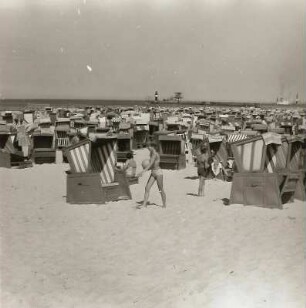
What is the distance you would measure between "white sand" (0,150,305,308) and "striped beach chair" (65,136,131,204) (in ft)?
1.13

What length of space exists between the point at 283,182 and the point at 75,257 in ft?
18.2

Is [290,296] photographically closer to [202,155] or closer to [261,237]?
[261,237]

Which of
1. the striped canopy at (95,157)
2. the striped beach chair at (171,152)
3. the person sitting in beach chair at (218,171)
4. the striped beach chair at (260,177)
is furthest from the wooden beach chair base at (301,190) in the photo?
the striped beach chair at (171,152)

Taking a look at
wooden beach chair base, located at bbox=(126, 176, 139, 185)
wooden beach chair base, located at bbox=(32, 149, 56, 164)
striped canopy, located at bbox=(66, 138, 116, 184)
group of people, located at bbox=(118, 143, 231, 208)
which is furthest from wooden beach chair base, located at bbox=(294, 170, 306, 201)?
wooden beach chair base, located at bbox=(32, 149, 56, 164)

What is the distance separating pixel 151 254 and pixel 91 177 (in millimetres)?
3816

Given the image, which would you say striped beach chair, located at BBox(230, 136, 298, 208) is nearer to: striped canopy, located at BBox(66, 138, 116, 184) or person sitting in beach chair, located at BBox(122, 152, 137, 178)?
striped canopy, located at BBox(66, 138, 116, 184)

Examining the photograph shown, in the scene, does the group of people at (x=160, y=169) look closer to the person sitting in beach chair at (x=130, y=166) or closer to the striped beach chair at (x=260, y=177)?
the person sitting in beach chair at (x=130, y=166)

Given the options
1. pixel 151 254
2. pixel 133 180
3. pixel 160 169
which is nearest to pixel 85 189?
pixel 160 169

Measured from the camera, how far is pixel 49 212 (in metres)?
10.6

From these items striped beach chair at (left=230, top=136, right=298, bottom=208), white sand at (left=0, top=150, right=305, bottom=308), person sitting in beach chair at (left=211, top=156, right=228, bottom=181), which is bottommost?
white sand at (left=0, top=150, right=305, bottom=308)

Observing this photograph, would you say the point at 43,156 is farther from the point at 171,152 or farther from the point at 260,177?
the point at 260,177

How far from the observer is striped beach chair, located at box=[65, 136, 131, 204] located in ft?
36.8

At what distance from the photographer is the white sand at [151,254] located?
20.3 ft

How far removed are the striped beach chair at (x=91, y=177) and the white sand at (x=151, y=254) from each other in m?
0.35
